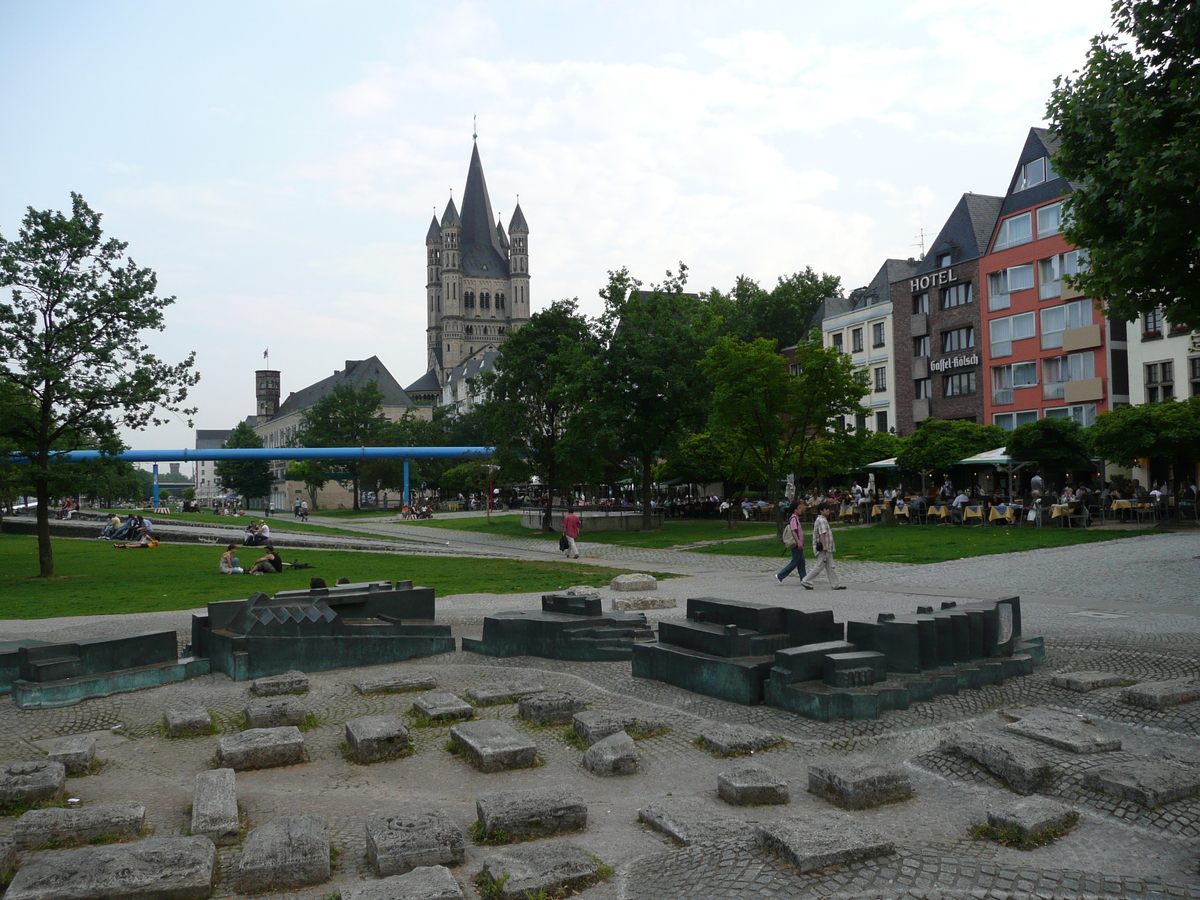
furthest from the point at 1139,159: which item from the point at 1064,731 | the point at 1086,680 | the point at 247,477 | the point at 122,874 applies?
the point at 247,477

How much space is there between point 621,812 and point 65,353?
24.1 m

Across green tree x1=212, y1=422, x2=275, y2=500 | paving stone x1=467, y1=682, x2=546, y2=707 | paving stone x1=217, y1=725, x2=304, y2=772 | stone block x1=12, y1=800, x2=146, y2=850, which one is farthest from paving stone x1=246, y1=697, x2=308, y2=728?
green tree x1=212, y1=422, x2=275, y2=500

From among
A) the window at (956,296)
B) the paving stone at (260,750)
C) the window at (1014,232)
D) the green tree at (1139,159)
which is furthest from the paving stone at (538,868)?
the window at (956,296)

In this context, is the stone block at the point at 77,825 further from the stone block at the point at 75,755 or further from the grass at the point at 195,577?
the grass at the point at 195,577

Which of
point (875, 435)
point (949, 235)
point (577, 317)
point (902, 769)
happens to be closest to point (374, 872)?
point (902, 769)

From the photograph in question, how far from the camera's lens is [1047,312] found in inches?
1887

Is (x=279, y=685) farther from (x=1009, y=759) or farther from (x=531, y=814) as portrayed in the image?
(x=1009, y=759)

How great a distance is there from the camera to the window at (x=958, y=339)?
176ft

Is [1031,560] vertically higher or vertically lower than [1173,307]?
lower

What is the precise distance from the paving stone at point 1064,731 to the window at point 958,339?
1934 inches

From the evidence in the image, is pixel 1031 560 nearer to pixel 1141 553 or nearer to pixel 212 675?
pixel 1141 553

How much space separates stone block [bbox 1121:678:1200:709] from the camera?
28.5ft

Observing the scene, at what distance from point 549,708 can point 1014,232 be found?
49.0 metres

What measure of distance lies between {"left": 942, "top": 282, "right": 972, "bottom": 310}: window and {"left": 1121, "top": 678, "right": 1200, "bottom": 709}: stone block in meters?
48.7
